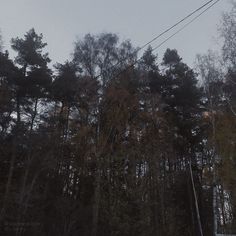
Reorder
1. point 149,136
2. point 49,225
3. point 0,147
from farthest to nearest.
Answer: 1. point 149,136
2. point 0,147
3. point 49,225

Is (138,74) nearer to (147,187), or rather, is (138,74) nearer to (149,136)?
(149,136)

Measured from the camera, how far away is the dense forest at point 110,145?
2103cm

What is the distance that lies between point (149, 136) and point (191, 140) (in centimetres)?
357

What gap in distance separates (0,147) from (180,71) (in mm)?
13218

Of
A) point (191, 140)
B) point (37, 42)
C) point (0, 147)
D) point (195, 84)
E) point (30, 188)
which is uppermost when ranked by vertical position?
point (37, 42)

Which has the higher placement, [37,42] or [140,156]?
[37,42]

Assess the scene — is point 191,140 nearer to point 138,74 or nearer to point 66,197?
point 138,74

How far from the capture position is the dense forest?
69.0ft

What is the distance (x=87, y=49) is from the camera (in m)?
25.5

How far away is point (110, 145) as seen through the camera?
2316 centimetres

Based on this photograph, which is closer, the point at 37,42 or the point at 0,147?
the point at 0,147

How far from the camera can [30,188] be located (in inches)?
839

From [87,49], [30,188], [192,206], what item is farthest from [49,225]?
[87,49]

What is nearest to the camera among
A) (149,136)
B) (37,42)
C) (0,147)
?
(0,147)
